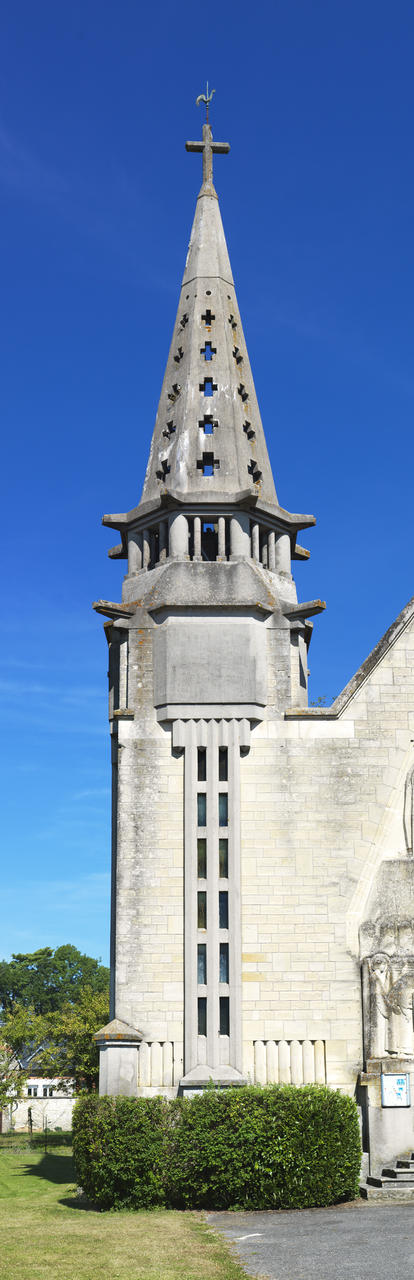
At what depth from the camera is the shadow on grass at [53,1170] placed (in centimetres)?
3242

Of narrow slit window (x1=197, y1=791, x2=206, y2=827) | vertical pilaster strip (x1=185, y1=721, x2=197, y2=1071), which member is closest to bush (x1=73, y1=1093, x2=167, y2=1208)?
vertical pilaster strip (x1=185, y1=721, x2=197, y2=1071)

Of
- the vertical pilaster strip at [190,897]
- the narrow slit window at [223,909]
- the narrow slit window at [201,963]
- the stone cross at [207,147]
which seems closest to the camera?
the vertical pilaster strip at [190,897]

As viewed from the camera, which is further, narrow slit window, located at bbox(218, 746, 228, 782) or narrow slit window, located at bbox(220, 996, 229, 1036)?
narrow slit window, located at bbox(218, 746, 228, 782)

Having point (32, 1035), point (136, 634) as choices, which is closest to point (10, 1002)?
point (32, 1035)

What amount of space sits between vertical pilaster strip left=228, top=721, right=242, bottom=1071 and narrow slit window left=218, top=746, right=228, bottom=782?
1.03ft

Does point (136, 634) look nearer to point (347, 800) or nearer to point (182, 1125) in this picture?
point (347, 800)

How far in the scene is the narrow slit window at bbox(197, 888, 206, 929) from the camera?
26.9m

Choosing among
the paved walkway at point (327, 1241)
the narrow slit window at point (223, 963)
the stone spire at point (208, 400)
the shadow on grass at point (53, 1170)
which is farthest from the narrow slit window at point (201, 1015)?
the stone spire at point (208, 400)

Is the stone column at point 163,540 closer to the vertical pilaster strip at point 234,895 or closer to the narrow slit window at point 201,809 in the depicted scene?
the vertical pilaster strip at point 234,895

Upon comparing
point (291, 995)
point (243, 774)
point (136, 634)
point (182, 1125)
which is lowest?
point (182, 1125)

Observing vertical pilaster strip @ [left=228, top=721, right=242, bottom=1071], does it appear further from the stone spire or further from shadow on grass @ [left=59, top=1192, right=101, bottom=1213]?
the stone spire

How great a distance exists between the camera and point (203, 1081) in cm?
2539

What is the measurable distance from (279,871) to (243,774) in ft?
7.84

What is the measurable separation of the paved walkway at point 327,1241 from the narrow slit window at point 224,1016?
457 cm
